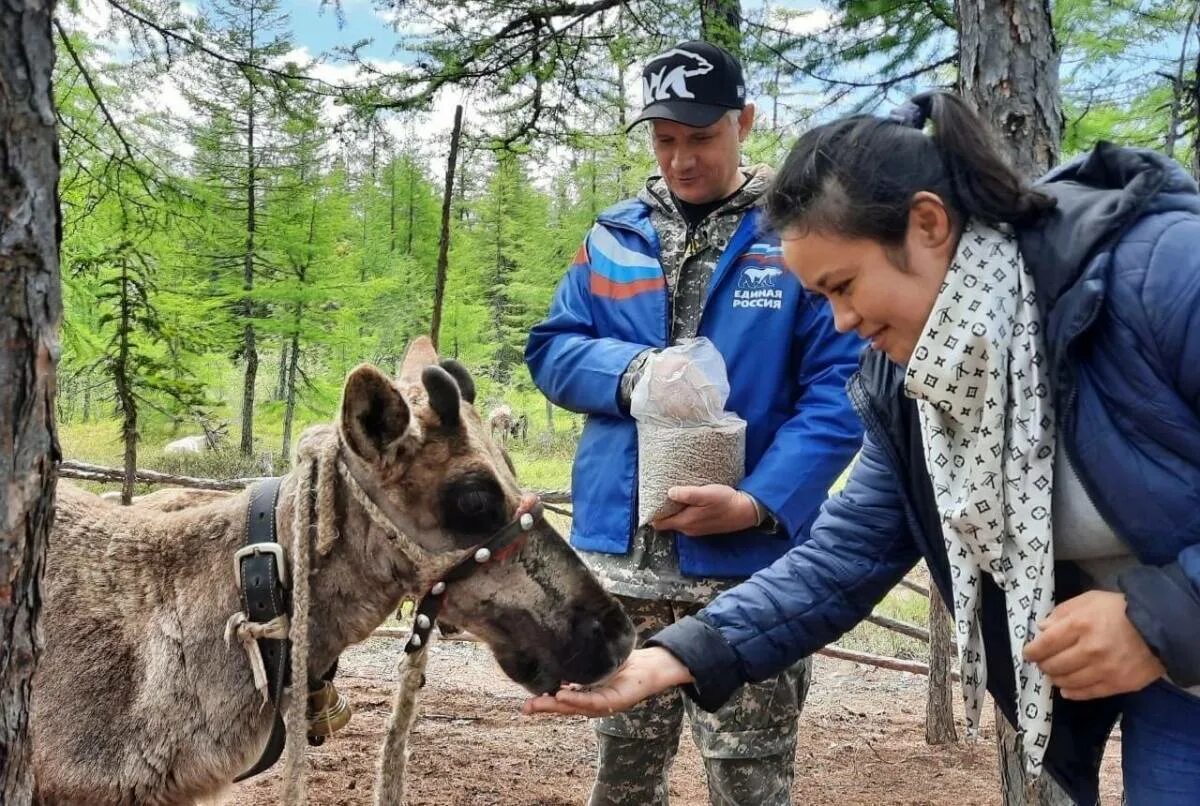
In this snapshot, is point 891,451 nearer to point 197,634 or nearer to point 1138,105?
point 197,634

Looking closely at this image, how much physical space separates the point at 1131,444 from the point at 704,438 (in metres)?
1.51

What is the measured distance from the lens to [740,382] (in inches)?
133

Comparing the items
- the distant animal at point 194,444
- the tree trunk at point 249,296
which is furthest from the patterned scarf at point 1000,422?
the distant animal at point 194,444

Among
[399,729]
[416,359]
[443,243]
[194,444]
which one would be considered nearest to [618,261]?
[416,359]

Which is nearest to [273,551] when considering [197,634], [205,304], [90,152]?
[197,634]

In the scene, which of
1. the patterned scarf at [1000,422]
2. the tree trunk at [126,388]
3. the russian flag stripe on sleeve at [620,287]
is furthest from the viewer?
the tree trunk at [126,388]

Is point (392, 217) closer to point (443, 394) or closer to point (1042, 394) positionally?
point (443, 394)

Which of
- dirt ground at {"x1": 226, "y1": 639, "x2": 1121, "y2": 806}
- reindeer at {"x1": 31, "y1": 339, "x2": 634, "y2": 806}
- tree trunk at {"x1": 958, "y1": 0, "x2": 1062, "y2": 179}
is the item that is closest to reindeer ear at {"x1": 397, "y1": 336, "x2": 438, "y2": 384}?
reindeer at {"x1": 31, "y1": 339, "x2": 634, "y2": 806}

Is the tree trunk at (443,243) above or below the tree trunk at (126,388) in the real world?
above

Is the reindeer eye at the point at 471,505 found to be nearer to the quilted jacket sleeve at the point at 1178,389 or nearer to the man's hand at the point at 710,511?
the man's hand at the point at 710,511

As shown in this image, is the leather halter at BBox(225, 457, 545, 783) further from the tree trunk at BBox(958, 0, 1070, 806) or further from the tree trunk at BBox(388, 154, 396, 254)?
the tree trunk at BBox(388, 154, 396, 254)

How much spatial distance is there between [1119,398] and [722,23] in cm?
672

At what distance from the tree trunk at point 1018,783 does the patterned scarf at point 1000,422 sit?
2.13 metres

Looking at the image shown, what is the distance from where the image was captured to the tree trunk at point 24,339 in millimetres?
1693
